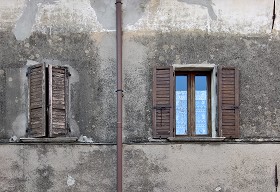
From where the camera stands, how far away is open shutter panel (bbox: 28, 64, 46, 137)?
9.16 metres

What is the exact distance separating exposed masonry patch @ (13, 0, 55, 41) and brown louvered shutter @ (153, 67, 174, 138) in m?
2.35

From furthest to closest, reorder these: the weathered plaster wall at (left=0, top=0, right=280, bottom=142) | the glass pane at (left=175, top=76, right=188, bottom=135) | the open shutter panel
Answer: the glass pane at (left=175, top=76, right=188, bottom=135) → the weathered plaster wall at (left=0, top=0, right=280, bottom=142) → the open shutter panel

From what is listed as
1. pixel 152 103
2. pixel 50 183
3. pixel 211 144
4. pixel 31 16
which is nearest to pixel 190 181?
pixel 211 144

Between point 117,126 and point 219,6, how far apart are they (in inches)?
110

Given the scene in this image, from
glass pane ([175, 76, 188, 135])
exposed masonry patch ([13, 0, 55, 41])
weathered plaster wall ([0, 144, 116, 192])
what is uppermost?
exposed masonry patch ([13, 0, 55, 41])

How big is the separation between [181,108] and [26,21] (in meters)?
3.15

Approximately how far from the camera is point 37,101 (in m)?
9.26

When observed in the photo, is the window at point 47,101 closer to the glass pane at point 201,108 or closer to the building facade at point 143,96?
the building facade at point 143,96

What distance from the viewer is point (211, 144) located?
932cm

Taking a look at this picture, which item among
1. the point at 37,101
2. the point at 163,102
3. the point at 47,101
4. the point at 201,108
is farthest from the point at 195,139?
the point at 37,101

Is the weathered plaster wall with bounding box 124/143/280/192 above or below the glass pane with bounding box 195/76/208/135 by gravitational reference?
below

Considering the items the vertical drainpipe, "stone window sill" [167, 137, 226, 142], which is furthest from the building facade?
the vertical drainpipe

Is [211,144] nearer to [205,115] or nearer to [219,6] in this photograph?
[205,115]

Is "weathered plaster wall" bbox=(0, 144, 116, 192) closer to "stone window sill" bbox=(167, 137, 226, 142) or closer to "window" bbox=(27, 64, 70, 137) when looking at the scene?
"window" bbox=(27, 64, 70, 137)
